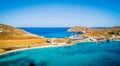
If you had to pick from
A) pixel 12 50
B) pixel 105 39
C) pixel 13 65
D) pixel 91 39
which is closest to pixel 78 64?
pixel 13 65

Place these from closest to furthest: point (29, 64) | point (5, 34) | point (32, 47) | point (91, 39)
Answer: point (29, 64), point (32, 47), point (91, 39), point (5, 34)

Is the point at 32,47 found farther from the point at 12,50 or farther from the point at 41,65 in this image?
the point at 41,65

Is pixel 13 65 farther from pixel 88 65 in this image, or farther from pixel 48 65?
pixel 88 65

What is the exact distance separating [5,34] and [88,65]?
126 m

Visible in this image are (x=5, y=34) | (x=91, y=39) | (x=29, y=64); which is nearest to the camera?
(x=29, y=64)

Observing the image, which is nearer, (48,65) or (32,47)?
(48,65)

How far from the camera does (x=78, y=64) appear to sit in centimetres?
6981

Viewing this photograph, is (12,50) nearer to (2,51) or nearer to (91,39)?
(2,51)

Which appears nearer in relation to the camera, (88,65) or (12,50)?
(88,65)

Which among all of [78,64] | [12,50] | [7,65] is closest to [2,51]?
[12,50]

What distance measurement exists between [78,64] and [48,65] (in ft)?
45.8

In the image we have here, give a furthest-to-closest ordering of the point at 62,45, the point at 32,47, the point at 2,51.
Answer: the point at 62,45
the point at 32,47
the point at 2,51

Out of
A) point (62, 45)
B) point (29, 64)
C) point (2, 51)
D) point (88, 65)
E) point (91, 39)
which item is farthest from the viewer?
point (91, 39)

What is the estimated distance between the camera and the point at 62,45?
12800 centimetres
